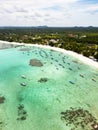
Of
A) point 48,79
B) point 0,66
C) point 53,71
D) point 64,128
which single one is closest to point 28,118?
point 64,128

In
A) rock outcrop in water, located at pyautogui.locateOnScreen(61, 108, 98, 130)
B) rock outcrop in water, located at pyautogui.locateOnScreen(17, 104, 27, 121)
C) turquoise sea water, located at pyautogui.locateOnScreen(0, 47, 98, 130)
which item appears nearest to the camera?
rock outcrop in water, located at pyautogui.locateOnScreen(61, 108, 98, 130)

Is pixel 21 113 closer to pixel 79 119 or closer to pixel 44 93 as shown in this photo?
pixel 79 119

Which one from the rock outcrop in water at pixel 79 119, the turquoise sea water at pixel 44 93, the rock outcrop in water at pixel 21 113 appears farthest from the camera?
the rock outcrop in water at pixel 21 113

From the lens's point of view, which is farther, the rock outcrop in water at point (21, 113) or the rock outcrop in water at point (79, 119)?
the rock outcrop in water at point (21, 113)

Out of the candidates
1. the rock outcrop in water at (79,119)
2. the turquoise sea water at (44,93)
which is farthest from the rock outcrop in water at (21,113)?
the rock outcrop in water at (79,119)

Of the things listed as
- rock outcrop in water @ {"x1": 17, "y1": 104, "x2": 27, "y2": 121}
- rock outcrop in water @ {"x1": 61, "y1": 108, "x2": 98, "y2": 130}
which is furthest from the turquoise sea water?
rock outcrop in water @ {"x1": 61, "y1": 108, "x2": 98, "y2": 130}

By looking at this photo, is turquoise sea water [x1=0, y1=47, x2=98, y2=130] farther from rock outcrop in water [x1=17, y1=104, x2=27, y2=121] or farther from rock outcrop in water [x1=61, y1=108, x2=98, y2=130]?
rock outcrop in water [x1=61, y1=108, x2=98, y2=130]

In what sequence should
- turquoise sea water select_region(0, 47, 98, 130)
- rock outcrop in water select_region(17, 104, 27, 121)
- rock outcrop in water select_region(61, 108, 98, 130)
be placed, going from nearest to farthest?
rock outcrop in water select_region(61, 108, 98, 130) < turquoise sea water select_region(0, 47, 98, 130) < rock outcrop in water select_region(17, 104, 27, 121)

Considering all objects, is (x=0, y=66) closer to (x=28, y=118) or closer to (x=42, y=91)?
(x=42, y=91)

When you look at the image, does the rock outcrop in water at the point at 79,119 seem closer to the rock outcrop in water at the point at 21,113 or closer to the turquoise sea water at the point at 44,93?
the turquoise sea water at the point at 44,93
